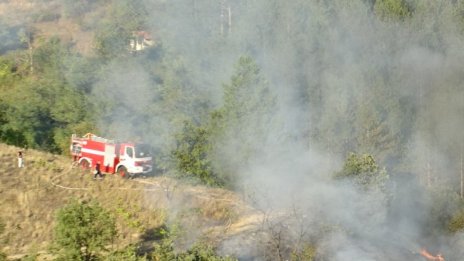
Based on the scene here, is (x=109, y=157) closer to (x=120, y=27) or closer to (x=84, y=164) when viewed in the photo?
(x=84, y=164)

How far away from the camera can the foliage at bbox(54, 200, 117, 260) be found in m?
11.8

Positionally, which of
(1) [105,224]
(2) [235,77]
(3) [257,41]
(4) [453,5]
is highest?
(4) [453,5]

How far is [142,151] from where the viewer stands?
19.8m

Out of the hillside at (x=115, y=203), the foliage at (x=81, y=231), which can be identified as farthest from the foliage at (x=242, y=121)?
the foliage at (x=81, y=231)

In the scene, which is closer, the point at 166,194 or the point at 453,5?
the point at 166,194

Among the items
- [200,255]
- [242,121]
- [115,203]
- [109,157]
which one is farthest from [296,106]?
[200,255]

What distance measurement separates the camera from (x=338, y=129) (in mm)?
26266

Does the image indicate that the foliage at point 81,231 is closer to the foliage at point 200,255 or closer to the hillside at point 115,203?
the foliage at point 200,255

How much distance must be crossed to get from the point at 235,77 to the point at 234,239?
21.6 ft

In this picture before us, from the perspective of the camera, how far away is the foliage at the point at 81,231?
1182cm

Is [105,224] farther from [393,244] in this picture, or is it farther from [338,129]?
[338,129]

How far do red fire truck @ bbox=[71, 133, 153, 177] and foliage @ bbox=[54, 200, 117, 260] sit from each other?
7279 millimetres

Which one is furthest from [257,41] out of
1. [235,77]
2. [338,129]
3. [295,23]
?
[235,77]

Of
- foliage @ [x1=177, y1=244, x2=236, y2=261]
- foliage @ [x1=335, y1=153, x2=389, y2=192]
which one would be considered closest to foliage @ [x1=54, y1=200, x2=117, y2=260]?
foliage @ [x1=177, y1=244, x2=236, y2=261]
